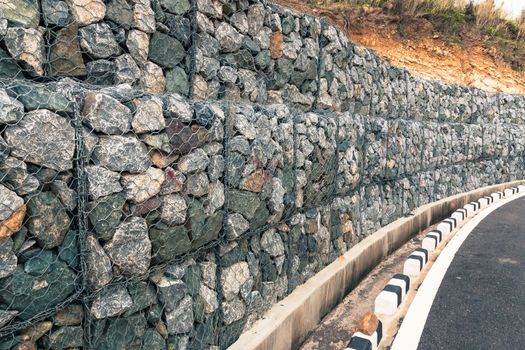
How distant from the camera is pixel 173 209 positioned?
9.80ft

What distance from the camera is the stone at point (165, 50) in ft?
11.1

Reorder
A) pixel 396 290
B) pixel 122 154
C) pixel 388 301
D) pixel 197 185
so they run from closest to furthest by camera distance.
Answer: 1. pixel 122 154
2. pixel 197 185
3. pixel 388 301
4. pixel 396 290

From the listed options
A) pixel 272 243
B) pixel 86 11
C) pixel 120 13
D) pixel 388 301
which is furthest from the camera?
pixel 388 301

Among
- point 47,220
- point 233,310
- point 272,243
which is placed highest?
point 47,220

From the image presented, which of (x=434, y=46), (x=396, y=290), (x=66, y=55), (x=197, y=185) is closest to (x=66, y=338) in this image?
(x=197, y=185)

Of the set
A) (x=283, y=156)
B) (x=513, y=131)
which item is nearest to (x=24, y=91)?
(x=283, y=156)

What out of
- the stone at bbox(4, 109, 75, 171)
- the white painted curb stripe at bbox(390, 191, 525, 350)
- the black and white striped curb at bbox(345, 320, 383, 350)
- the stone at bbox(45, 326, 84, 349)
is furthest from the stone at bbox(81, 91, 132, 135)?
the white painted curb stripe at bbox(390, 191, 525, 350)

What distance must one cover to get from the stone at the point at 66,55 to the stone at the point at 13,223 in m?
0.97

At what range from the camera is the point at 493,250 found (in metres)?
7.17

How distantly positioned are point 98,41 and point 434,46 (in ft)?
55.9

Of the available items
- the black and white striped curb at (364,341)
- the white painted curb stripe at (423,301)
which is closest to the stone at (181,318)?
the black and white striped curb at (364,341)

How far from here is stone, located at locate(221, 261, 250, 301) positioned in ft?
11.9

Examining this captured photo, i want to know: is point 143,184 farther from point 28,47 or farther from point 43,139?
point 28,47

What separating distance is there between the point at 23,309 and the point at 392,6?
17383 mm
